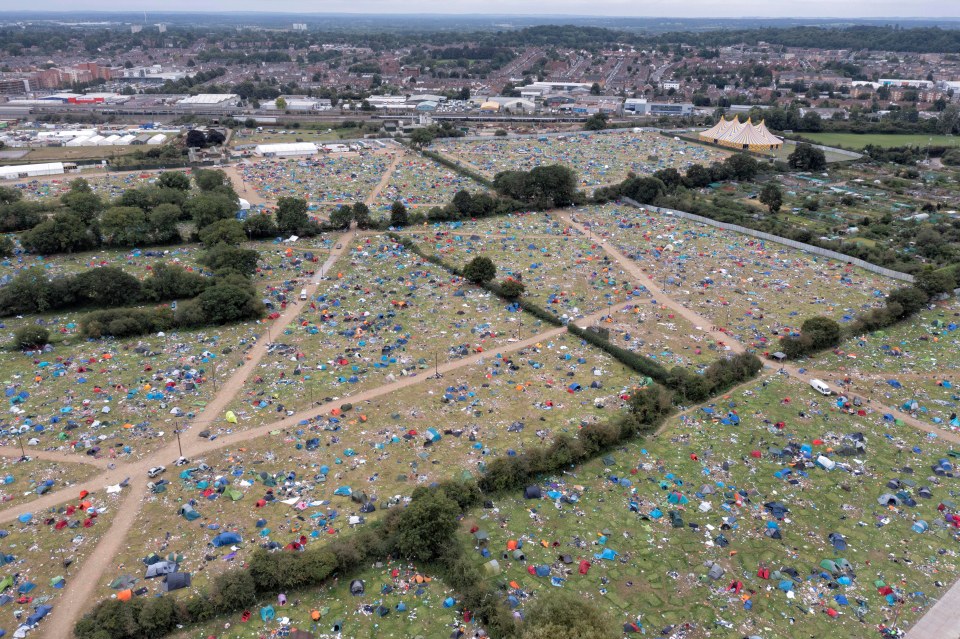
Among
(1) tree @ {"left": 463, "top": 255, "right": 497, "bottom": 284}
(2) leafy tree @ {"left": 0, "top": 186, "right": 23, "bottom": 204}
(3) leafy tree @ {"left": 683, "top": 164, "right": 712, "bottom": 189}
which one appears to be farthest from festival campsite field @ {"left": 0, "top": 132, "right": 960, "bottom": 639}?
(3) leafy tree @ {"left": 683, "top": 164, "right": 712, "bottom": 189}

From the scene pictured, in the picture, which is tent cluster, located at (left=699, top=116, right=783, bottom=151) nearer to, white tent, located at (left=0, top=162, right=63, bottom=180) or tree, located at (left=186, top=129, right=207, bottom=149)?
tree, located at (left=186, top=129, right=207, bottom=149)

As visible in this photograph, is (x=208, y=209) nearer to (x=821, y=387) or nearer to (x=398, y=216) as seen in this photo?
(x=398, y=216)

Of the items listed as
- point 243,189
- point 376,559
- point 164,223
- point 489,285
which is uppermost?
point 164,223

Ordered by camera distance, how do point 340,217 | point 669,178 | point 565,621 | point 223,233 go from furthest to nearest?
point 669,178
point 340,217
point 223,233
point 565,621

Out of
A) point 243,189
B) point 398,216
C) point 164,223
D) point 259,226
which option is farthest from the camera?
point 243,189

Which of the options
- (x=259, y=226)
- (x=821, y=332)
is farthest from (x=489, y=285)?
(x=259, y=226)
